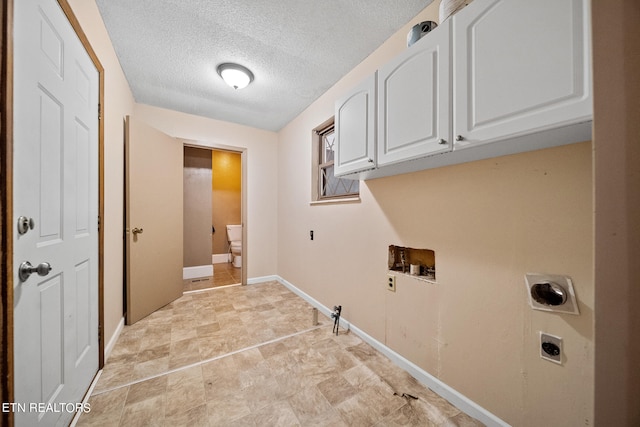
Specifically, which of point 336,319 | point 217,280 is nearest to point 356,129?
point 336,319

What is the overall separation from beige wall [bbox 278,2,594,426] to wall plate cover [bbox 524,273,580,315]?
25 millimetres

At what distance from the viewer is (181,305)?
2.67 meters

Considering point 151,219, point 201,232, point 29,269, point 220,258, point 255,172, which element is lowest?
point 220,258

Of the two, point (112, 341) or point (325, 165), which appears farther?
point (325, 165)

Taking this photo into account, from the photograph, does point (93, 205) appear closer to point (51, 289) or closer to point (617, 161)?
point (51, 289)

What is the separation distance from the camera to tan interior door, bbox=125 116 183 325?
88.0 inches

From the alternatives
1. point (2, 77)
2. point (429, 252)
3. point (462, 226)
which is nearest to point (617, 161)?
point (462, 226)

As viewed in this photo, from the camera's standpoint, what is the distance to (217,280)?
146 inches

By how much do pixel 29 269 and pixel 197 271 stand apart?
3.36 m

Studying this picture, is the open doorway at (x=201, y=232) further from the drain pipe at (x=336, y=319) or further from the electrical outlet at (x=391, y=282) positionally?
the electrical outlet at (x=391, y=282)

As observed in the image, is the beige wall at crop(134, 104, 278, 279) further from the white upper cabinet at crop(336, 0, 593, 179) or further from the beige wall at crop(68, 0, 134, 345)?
the white upper cabinet at crop(336, 0, 593, 179)

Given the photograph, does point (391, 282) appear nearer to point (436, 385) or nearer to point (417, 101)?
point (436, 385)

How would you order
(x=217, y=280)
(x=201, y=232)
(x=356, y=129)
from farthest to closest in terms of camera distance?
(x=201, y=232)
(x=217, y=280)
(x=356, y=129)

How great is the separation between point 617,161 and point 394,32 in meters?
1.81
